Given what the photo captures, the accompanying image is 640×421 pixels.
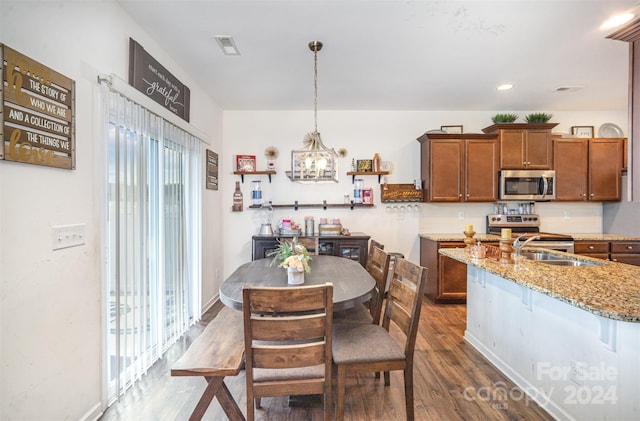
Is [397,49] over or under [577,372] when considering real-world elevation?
over

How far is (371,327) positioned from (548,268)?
1313mm

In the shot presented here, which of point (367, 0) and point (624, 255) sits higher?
point (367, 0)

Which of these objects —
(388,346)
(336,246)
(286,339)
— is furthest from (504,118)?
(286,339)

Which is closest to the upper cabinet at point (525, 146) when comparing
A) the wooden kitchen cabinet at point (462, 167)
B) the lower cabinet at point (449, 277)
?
the wooden kitchen cabinet at point (462, 167)

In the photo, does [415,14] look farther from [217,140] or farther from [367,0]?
[217,140]

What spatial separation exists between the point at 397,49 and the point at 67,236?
2842 millimetres

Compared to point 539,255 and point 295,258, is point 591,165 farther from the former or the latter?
point 295,258

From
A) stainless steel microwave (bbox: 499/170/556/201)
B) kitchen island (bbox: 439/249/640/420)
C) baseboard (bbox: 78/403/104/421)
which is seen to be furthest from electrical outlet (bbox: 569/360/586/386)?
baseboard (bbox: 78/403/104/421)

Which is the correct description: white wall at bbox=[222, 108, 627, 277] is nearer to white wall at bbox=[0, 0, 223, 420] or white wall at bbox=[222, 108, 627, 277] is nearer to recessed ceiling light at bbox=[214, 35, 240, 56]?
recessed ceiling light at bbox=[214, 35, 240, 56]

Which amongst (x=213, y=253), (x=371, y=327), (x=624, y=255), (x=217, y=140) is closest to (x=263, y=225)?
(x=213, y=253)

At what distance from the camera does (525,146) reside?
3.99 metres

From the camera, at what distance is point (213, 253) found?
392 centimetres

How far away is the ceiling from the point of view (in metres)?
2.08

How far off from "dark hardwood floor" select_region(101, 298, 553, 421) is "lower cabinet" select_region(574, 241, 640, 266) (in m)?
2.50
